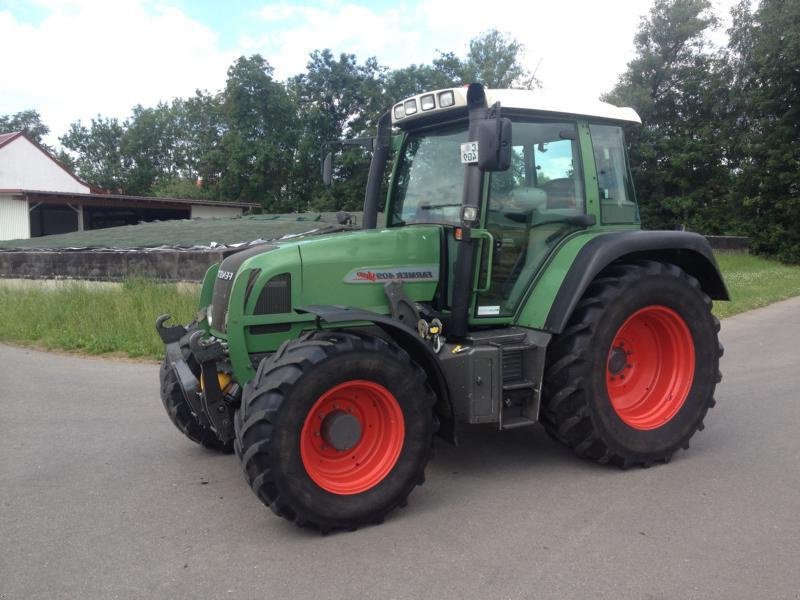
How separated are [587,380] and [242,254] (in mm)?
2313

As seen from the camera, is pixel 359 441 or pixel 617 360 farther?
pixel 617 360

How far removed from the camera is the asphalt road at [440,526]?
3.12 metres

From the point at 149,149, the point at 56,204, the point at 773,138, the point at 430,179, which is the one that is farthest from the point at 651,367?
the point at 149,149

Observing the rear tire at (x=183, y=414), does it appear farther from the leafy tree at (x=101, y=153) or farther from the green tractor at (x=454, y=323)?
the leafy tree at (x=101, y=153)

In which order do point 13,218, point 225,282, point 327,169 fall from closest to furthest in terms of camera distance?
point 225,282, point 327,169, point 13,218

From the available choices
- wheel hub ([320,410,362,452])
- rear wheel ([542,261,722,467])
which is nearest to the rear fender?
rear wheel ([542,261,722,467])

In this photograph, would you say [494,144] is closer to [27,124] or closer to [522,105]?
[522,105]

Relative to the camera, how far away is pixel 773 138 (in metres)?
25.6

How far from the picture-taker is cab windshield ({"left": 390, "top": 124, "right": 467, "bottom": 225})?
4.52 metres

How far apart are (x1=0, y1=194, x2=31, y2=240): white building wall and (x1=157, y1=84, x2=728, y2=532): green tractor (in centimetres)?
2368

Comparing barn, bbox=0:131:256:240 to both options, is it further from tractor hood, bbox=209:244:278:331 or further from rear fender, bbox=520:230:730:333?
rear fender, bbox=520:230:730:333

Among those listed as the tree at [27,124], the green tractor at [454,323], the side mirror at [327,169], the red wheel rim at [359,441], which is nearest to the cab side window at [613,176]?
the green tractor at [454,323]

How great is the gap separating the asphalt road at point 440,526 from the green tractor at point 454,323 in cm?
27

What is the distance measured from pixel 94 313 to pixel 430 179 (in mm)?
6794
